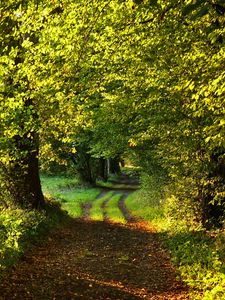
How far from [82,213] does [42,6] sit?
18216 mm

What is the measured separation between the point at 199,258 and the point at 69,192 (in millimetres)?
29192

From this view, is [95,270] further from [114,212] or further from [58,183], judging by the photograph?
[58,183]

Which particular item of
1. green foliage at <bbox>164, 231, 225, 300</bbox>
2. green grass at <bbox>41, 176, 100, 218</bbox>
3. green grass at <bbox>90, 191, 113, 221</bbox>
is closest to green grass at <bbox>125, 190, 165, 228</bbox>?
green grass at <bbox>90, 191, 113, 221</bbox>

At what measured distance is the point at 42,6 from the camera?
10.5 metres

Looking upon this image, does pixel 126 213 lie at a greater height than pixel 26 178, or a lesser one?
lesser

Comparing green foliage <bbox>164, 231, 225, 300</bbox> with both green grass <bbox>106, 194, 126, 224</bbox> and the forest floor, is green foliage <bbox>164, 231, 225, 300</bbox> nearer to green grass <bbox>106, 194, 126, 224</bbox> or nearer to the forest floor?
the forest floor

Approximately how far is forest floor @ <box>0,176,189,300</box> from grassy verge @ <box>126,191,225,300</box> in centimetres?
35

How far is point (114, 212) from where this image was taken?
27.8 m

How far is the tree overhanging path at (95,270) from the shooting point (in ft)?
32.2

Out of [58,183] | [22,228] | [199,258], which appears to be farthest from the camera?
[58,183]

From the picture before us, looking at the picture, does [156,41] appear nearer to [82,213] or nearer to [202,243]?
[202,243]

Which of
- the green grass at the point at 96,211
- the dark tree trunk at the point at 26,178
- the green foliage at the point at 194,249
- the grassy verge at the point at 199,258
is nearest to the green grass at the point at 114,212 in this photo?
the green grass at the point at 96,211

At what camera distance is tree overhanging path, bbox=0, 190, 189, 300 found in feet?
32.2

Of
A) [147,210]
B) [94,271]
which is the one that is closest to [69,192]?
[147,210]
